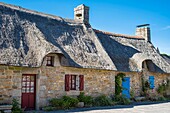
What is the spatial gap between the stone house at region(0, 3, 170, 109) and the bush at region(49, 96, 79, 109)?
0.33 meters

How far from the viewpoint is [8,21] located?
38.6ft

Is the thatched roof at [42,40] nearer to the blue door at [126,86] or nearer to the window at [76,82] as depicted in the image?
the window at [76,82]

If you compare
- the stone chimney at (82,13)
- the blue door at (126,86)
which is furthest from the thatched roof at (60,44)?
the blue door at (126,86)

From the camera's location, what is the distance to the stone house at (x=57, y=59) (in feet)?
34.8

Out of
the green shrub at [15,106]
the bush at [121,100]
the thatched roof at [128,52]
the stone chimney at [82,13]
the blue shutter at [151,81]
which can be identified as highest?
the stone chimney at [82,13]

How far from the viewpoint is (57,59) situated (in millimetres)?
12195

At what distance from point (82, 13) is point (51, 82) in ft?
21.5

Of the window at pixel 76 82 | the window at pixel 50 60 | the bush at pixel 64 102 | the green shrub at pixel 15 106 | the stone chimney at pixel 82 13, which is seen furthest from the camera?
the stone chimney at pixel 82 13

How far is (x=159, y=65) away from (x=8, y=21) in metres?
12.1

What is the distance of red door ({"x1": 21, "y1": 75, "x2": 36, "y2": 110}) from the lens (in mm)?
11148

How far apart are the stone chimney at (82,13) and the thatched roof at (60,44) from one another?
0.60 metres

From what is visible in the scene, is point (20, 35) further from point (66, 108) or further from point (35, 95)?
point (66, 108)

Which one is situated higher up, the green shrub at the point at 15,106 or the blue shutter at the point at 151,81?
the blue shutter at the point at 151,81

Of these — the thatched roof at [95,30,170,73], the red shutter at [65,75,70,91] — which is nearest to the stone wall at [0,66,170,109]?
the red shutter at [65,75,70,91]
